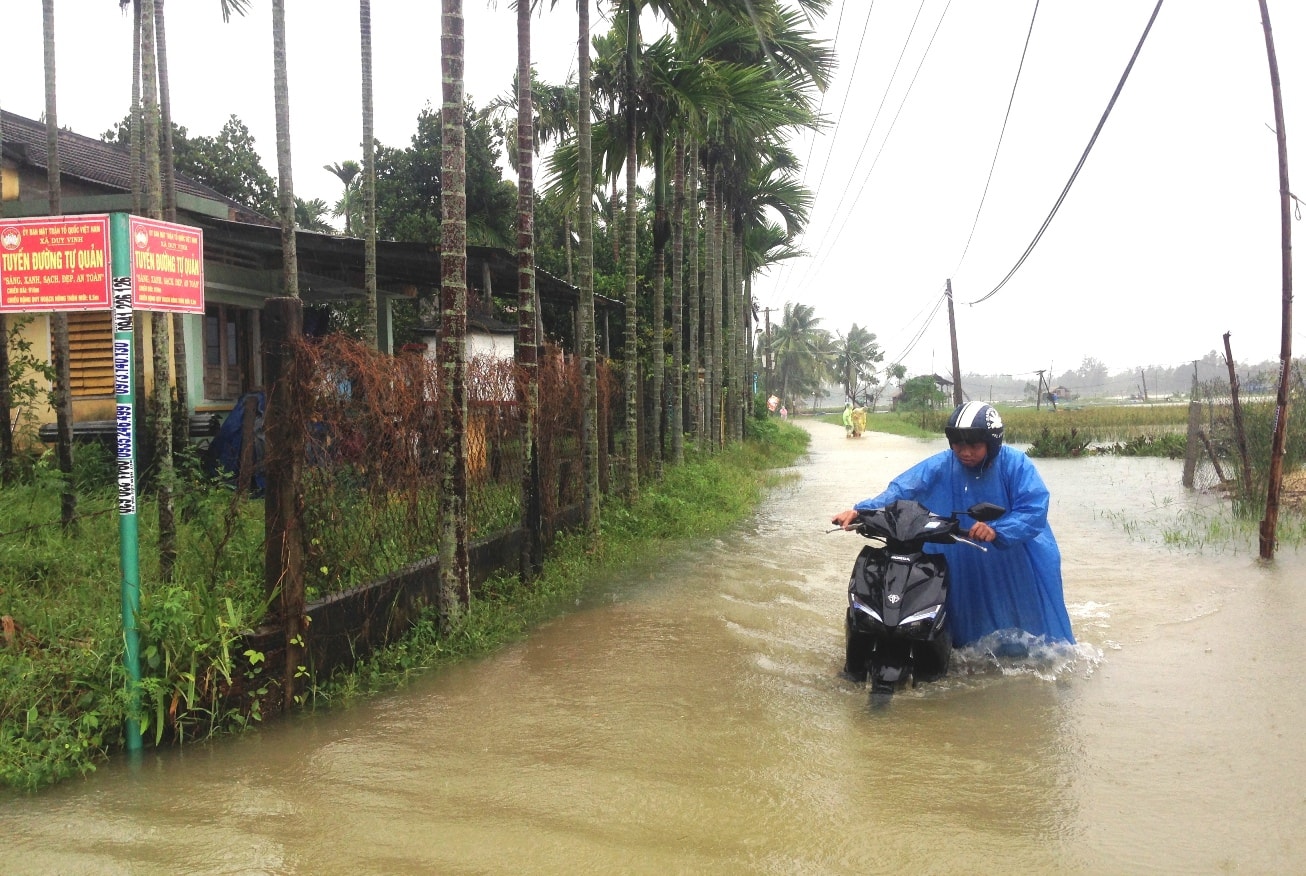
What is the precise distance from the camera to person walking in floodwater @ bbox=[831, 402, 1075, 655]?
5.61m

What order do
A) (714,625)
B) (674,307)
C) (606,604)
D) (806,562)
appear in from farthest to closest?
(674,307) < (806,562) < (606,604) < (714,625)

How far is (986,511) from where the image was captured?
526 cm

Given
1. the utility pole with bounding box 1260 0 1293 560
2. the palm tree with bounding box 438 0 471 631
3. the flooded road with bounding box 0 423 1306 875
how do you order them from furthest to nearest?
1. the utility pole with bounding box 1260 0 1293 560
2. the palm tree with bounding box 438 0 471 631
3. the flooded road with bounding box 0 423 1306 875

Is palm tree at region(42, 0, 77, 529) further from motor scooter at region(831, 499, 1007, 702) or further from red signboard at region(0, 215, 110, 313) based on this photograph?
motor scooter at region(831, 499, 1007, 702)

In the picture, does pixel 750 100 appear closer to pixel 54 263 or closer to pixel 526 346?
pixel 526 346

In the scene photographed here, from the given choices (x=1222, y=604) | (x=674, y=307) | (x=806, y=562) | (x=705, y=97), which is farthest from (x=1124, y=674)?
(x=674, y=307)

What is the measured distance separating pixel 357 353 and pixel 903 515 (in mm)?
3284

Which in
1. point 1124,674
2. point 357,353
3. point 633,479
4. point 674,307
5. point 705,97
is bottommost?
point 1124,674

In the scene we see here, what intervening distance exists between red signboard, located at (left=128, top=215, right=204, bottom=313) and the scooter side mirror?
158 inches

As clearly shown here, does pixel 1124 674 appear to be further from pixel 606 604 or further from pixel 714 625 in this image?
pixel 606 604

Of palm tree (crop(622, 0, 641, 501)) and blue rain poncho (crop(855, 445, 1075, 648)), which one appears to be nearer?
blue rain poncho (crop(855, 445, 1075, 648))

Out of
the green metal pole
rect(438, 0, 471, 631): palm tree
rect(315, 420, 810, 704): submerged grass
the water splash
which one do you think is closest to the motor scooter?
the water splash

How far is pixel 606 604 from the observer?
318 inches

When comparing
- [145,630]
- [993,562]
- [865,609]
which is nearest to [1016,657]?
[993,562]
